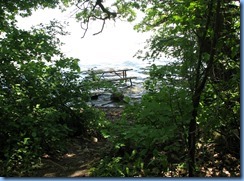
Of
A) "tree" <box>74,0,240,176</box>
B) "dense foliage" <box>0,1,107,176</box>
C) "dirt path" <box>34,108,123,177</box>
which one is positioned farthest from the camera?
"dense foliage" <box>0,1,107,176</box>

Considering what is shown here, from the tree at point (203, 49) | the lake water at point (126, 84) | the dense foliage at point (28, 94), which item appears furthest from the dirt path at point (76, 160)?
the tree at point (203, 49)

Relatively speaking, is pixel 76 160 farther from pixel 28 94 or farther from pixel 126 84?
pixel 126 84

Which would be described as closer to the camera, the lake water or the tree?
the tree

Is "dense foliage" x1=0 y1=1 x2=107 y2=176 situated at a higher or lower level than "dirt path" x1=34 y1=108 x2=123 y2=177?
higher

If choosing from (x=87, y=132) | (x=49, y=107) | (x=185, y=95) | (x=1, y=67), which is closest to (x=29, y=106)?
(x=49, y=107)

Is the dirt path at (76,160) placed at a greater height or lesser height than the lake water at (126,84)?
lesser

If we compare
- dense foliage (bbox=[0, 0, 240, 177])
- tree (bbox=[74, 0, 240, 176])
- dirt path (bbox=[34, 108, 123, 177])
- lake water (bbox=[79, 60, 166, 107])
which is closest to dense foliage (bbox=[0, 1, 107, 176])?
dense foliage (bbox=[0, 0, 240, 177])

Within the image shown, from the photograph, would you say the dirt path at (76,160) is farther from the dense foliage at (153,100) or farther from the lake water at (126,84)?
the lake water at (126,84)

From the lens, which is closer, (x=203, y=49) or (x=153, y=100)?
(x=203, y=49)

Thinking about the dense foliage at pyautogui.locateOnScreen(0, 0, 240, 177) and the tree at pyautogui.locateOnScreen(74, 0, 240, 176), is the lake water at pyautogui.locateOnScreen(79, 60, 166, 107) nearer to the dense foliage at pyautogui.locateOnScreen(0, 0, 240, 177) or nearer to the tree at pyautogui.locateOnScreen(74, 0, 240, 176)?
the dense foliage at pyautogui.locateOnScreen(0, 0, 240, 177)

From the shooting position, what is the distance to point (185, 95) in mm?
2248

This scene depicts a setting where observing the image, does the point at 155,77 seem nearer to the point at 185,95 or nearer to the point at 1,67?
the point at 185,95

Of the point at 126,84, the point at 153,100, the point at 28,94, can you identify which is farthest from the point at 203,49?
the point at 126,84

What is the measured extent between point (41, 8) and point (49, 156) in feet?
8.28
